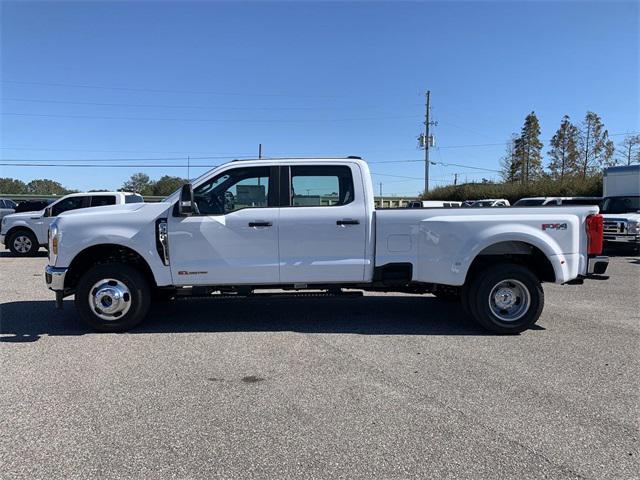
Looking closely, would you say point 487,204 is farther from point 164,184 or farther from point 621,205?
point 164,184

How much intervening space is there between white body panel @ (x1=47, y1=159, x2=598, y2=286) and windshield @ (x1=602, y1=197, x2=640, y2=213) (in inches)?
506

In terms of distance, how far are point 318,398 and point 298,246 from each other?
237cm

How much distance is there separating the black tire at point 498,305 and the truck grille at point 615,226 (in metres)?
11.6

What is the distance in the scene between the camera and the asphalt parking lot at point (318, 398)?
3.14 metres

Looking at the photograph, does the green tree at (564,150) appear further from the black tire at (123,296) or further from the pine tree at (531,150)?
the black tire at (123,296)

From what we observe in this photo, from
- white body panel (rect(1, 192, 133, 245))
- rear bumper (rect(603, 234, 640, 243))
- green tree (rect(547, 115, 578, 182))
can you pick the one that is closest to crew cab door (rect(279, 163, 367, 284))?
white body panel (rect(1, 192, 133, 245))

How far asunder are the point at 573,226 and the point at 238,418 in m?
4.68

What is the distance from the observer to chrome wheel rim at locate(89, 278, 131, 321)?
19.8 feet

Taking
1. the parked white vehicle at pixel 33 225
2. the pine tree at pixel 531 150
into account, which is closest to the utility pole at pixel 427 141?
the pine tree at pixel 531 150

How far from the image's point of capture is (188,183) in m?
6.02

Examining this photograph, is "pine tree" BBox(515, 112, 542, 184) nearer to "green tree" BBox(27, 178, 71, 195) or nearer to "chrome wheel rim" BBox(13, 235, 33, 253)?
"chrome wheel rim" BBox(13, 235, 33, 253)

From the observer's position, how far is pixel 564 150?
53031mm

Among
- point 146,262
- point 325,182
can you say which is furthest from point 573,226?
point 146,262

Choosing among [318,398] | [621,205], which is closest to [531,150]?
[621,205]
